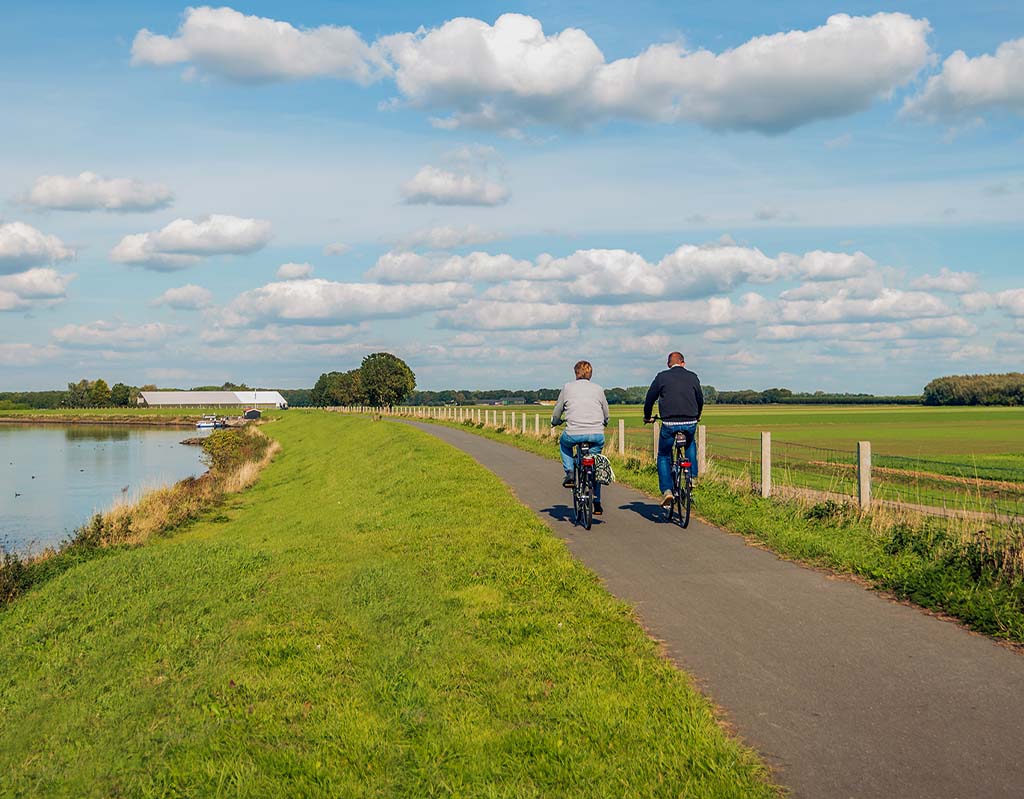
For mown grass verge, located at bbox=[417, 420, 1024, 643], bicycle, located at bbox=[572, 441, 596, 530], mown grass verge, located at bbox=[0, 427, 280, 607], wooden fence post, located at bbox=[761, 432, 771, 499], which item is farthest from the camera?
mown grass verge, located at bbox=[0, 427, 280, 607]

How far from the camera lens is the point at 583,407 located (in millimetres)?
12430

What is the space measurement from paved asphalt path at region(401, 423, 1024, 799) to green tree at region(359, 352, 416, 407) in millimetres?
101249

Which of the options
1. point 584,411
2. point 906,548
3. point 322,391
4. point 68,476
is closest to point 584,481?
point 584,411

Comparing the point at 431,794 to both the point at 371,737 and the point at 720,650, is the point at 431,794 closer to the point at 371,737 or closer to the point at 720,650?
the point at 371,737

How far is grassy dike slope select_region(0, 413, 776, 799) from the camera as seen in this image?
4.74m

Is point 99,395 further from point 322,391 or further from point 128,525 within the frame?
point 128,525

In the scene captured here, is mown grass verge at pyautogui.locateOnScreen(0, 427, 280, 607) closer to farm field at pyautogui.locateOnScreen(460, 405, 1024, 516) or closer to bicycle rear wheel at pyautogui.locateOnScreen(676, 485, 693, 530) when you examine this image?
bicycle rear wheel at pyautogui.locateOnScreen(676, 485, 693, 530)

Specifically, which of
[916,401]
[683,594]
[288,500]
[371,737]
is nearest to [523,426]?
[288,500]

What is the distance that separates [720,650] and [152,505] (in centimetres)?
2337

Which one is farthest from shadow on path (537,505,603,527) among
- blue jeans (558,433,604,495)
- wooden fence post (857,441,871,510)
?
wooden fence post (857,441,871,510)

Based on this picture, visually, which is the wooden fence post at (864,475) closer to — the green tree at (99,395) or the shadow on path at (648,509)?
the shadow on path at (648,509)

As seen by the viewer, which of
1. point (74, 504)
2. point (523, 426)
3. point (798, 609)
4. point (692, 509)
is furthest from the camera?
point (523, 426)

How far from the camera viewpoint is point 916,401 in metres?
143

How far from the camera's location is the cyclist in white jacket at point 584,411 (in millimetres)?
12430
